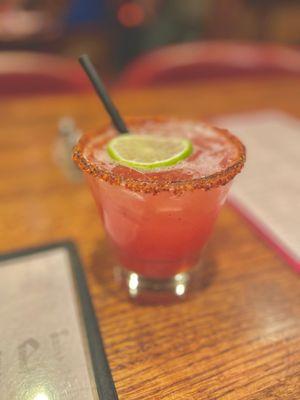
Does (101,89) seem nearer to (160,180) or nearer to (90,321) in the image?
(160,180)

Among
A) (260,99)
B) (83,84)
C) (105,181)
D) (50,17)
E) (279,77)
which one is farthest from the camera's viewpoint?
(50,17)

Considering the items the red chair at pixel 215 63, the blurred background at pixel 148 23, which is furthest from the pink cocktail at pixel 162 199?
the blurred background at pixel 148 23

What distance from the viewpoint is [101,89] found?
757 mm

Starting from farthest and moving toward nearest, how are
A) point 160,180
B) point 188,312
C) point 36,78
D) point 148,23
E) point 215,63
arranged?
1. point 148,23
2. point 215,63
3. point 36,78
4. point 188,312
5. point 160,180

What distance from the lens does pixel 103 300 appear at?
716mm

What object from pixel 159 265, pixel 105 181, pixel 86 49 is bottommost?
pixel 86 49

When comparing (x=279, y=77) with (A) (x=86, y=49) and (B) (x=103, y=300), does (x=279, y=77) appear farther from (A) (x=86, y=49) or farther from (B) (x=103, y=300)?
(A) (x=86, y=49)

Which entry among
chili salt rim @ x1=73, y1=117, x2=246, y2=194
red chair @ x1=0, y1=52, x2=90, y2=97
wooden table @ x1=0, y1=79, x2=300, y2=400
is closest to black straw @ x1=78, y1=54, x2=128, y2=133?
chili salt rim @ x1=73, y1=117, x2=246, y2=194

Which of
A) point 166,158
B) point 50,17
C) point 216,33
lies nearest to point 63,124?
point 166,158

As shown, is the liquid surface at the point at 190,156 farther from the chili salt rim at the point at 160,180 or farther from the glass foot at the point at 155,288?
the glass foot at the point at 155,288

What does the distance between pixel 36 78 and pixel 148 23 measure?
4.99 metres

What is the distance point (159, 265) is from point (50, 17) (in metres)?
5.85

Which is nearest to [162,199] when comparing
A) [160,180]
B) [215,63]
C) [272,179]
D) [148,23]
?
[160,180]

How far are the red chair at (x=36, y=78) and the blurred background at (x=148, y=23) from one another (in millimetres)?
4078
